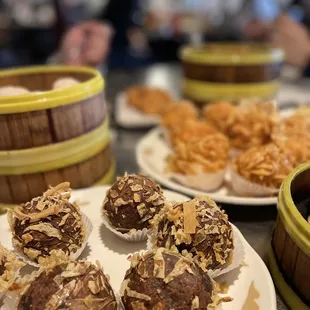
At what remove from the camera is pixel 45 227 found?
1032mm

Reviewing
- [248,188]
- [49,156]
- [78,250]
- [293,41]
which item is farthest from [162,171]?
[293,41]

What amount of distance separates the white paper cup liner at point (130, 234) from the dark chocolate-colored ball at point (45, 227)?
13cm

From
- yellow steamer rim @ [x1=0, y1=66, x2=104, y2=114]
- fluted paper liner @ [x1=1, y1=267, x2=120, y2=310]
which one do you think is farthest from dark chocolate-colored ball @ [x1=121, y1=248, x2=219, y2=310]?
yellow steamer rim @ [x1=0, y1=66, x2=104, y2=114]

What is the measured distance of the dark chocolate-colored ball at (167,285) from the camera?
0.84m

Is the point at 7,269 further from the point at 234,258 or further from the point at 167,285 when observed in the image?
the point at 234,258

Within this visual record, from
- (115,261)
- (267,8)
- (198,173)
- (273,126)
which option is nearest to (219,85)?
(273,126)

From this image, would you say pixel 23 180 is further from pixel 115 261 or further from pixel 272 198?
pixel 272 198

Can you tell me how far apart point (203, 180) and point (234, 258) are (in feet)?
1.68

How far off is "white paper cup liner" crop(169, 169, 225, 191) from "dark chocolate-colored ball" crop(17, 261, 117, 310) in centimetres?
71

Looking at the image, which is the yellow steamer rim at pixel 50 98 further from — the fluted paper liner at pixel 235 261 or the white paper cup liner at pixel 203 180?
→ the fluted paper liner at pixel 235 261

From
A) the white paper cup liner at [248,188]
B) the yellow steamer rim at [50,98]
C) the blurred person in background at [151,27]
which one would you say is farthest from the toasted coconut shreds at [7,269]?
the blurred person in background at [151,27]

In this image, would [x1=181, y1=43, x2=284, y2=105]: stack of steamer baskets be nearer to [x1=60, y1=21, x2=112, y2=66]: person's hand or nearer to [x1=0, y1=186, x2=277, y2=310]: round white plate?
[x1=60, y1=21, x2=112, y2=66]: person's hand

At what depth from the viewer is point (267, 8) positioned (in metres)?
5.87

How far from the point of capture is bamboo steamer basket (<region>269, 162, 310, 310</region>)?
91 cm
